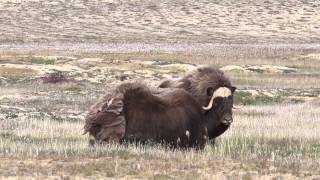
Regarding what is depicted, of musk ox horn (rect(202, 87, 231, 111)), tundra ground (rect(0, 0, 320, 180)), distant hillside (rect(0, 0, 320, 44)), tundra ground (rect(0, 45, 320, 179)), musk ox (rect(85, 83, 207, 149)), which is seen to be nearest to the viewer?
tundra ground (rect(0, 45, 320, 179))

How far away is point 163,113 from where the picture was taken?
41.3ft

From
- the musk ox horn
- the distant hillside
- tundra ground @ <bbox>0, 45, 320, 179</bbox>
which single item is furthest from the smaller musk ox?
the distant hillside

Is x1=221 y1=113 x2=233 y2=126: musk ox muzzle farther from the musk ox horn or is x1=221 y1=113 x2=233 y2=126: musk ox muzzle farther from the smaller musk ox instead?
the musk ox horn

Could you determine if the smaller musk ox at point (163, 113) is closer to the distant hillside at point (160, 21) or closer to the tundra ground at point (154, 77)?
the tundra ground at point (154, 77)

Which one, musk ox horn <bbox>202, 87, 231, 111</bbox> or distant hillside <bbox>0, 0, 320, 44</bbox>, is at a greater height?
musk ox horn <bbox>202, 87, 231, 111</bbox>

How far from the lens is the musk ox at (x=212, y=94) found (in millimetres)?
13414

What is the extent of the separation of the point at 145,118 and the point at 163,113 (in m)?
0.37

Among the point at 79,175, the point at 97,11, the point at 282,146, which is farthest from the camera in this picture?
the point at 97,11

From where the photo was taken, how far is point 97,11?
10138 cm

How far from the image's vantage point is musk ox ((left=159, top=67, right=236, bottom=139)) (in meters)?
13.4

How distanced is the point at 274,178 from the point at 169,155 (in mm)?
2139

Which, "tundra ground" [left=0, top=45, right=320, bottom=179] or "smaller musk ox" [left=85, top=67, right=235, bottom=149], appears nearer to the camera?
"tundra ground" [left=0, top=45, right=320, bottom=179]

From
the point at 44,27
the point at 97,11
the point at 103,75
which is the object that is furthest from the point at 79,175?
the point at 97,11

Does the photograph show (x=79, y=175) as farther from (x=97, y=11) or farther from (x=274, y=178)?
(x=97, y=11)
